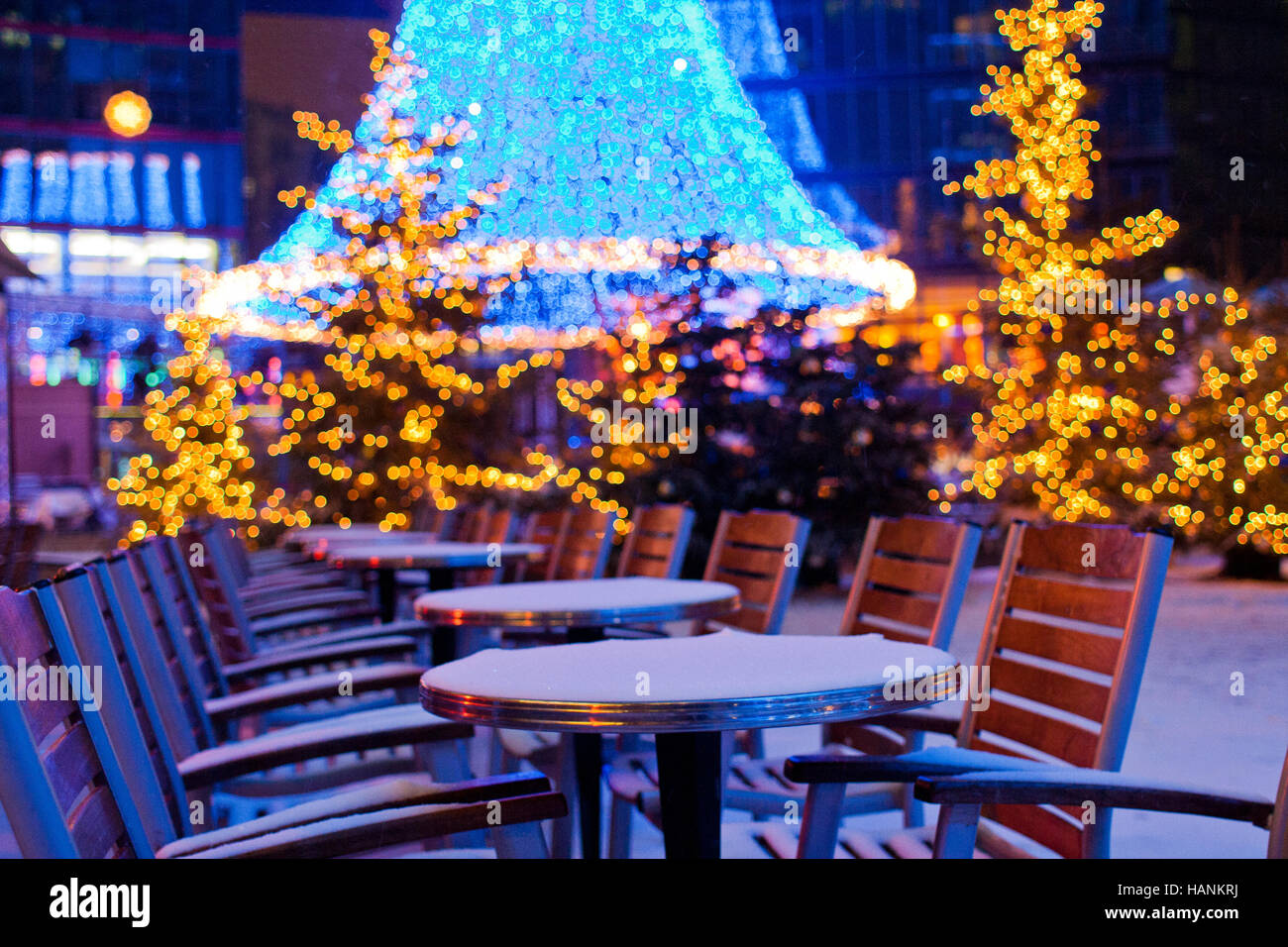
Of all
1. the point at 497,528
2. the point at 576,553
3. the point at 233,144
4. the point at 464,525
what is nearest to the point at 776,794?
the point at 576,553

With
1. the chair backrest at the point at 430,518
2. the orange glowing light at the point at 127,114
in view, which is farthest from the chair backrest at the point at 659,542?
the orange glowing light at the point at 127,114

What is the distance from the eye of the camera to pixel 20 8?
8.95 meters

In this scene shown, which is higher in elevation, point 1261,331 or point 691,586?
point 1261,331

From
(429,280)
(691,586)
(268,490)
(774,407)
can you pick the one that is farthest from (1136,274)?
(691,586)

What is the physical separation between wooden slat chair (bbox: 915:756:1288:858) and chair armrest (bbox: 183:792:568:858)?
37cm

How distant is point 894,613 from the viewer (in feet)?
7.04

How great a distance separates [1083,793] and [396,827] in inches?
26.8

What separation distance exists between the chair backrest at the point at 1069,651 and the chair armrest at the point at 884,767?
0.10 metres

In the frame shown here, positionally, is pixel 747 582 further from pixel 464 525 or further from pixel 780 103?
pixel 780 103

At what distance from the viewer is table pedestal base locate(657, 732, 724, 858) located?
1484 millimetres
